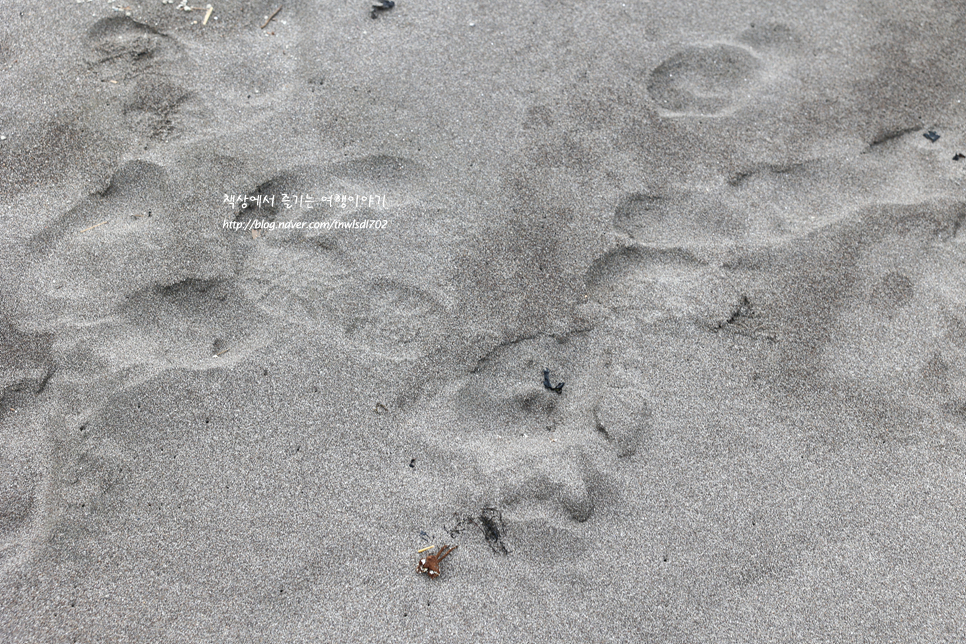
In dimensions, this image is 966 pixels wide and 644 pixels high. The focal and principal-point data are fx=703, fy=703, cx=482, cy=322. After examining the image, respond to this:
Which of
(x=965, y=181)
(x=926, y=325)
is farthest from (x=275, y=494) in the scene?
(x=965, y=181)

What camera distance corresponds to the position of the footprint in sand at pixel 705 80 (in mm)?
1988

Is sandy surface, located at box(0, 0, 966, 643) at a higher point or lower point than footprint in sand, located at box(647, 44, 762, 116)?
lower

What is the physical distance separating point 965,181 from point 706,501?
1189 mm

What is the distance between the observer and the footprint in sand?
6.52 ft

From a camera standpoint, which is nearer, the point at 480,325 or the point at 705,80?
the point at 480,325

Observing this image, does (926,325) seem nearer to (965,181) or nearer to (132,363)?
(965,181)

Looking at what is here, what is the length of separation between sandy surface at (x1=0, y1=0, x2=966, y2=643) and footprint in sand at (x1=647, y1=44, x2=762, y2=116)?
0.01m

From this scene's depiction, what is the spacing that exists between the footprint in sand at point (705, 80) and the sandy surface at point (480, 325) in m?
0.01

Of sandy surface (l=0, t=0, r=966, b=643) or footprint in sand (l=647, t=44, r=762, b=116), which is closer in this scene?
sandy surface (l=0, t=0, r=966, b=643)

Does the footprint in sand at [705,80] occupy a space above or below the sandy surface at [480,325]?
above

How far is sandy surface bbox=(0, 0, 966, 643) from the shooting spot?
4.42 ft

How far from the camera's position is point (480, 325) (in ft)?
5.26

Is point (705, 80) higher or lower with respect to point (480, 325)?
higher

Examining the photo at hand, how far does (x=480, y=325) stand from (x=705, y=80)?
1.06 metres
